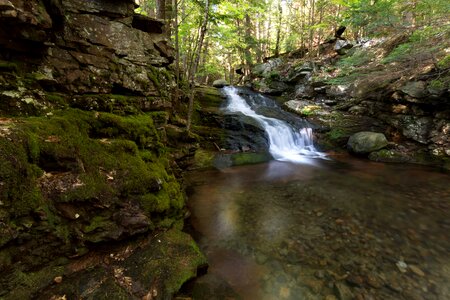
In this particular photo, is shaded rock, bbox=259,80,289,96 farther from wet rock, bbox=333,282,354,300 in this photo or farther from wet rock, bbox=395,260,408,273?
wet rock, bbox=333,282,354,300

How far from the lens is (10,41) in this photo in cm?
321

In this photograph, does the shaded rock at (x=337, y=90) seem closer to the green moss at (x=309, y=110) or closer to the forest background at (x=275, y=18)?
the green moss at (x=309, y=110)

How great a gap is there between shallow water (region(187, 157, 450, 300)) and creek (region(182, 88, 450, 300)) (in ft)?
0.05

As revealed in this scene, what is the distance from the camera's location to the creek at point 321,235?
10.6 ft

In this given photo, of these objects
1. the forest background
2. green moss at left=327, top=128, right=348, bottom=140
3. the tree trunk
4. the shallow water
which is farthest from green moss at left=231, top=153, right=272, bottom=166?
the tree trunk

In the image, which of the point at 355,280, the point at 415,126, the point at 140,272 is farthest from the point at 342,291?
the point at 415,126

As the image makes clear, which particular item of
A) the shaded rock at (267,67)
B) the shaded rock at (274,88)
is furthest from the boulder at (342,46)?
the shaded rock at (267,67)

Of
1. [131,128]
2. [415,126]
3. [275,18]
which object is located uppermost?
[275,18]

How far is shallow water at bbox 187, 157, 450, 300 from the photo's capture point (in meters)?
3.24

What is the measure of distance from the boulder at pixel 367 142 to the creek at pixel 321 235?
9.34 ft

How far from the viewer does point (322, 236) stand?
14.3ft

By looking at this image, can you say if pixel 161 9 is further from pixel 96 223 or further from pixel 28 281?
pixel 28 281

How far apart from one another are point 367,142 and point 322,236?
826 cm

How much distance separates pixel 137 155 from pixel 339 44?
18.3 metres
